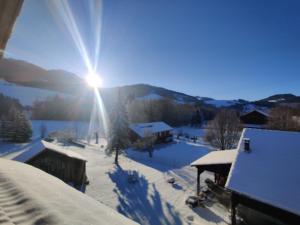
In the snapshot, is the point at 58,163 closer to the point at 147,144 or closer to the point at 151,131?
the point at 147,144

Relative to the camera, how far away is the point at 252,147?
12.2 meters

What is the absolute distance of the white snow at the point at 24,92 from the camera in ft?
249

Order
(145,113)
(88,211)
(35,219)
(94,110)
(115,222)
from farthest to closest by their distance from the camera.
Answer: (94,110) → (145,113) → (88,211) → (115,222) → (35,219)

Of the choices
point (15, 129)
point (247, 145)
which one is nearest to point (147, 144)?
point (15, 129)

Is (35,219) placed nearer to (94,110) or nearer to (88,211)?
(88,211)

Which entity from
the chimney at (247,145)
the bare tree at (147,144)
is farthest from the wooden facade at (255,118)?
the chimney at (247,145)

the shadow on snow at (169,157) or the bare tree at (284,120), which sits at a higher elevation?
the bare tree at (284,120)

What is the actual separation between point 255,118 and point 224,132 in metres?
11.5

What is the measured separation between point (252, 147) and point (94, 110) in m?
69.7

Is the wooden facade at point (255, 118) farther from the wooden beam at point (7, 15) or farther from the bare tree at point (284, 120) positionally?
the wooden beam at point (7, 15)

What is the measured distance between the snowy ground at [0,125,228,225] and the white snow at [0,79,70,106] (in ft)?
182

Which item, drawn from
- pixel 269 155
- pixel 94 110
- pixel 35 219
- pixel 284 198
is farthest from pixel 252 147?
pixel 94 110

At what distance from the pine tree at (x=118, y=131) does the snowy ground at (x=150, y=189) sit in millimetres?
2224

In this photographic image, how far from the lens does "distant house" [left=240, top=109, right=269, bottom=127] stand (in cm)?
3834
